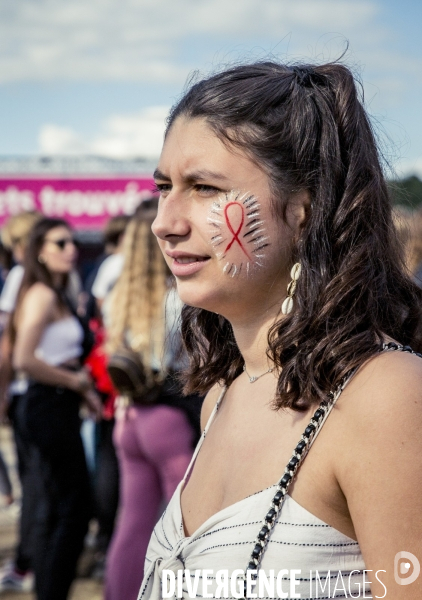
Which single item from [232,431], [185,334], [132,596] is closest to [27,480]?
[132,596]

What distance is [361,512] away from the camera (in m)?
1.14

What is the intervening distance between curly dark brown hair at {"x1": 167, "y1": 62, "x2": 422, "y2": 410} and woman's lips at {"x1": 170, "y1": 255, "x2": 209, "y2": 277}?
0.19 m

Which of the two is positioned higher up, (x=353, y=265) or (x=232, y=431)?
(x=353, y=265)

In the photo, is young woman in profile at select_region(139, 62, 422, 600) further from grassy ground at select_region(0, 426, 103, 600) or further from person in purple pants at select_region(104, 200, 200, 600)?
grassy ground at select_region(0, 426, 103, 600)

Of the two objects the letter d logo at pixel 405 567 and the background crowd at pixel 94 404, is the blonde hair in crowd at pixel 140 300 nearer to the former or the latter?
the background crowd at pixel 94 404

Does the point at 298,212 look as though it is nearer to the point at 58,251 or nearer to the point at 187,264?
the point at 187,264

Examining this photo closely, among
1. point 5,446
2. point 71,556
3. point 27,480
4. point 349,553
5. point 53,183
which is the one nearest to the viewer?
point 349,553

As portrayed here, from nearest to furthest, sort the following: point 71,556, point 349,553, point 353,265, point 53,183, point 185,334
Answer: point 349,553 → point 353,265 → point 185,334 → point 71,556 → point 53,183

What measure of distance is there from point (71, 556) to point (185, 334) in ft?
7.02

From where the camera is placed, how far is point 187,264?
1.46 metres

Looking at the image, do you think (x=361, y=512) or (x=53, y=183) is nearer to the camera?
(x=361, y=512)

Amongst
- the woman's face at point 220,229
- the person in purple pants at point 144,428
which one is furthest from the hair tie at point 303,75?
the person in purple pants at point 144,428

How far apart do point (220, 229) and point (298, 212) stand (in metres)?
0.16

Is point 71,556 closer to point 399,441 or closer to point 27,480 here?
point 27,480
